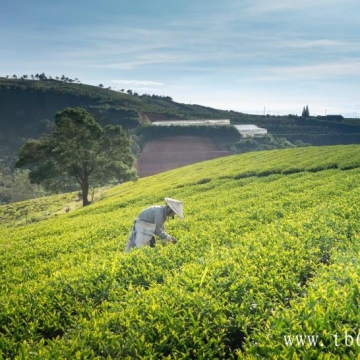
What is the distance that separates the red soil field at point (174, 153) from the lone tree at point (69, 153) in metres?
50.3

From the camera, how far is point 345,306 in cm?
463

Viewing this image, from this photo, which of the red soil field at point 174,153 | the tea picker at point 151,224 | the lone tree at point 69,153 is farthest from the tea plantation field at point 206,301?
the red soil field at point 174,153

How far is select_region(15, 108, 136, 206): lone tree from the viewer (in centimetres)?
3688

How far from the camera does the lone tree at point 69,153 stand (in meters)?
36.9

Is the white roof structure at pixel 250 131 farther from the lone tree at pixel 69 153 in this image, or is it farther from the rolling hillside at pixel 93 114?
the lone tree at pixel 69 153

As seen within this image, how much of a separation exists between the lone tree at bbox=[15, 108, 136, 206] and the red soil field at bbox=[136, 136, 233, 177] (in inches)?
1979

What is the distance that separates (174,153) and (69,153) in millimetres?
63631

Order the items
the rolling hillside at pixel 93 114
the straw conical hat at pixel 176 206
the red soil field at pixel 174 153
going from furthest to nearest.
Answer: the rolling hillside at pixel 93 114 < the red soil field at pixel 174 153 < the straw conical hat at pixel 176 206

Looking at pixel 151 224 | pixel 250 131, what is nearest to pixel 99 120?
pixel 250 131

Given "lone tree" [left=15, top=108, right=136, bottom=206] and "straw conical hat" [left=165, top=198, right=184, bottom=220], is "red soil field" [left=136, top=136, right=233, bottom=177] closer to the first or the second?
"lone tree" [left=15, top=108, right=136, bottom=206]

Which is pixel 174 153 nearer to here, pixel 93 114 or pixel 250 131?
pixel 250 131

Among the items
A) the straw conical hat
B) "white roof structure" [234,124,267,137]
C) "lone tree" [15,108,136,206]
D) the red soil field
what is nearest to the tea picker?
the straw conical hat

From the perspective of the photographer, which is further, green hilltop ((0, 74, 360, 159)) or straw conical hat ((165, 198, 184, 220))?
green hilltop ((0, 74, 360, 159))

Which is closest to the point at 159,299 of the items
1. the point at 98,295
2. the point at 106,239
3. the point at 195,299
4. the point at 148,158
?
the point at 195,299
